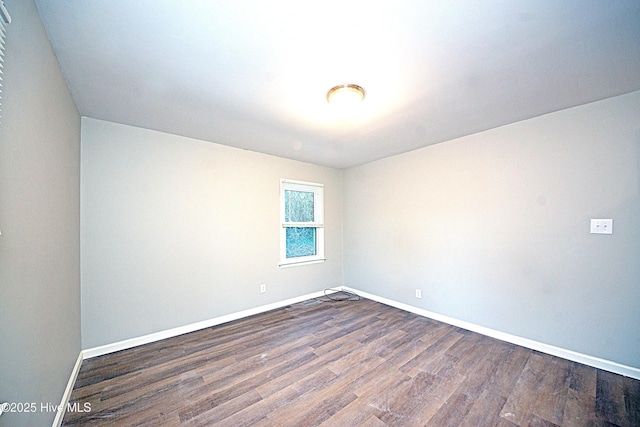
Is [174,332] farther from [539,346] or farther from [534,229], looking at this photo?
[534,229]

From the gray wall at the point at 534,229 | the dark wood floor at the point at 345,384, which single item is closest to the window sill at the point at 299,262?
the dark wood floor at the point at 345,384

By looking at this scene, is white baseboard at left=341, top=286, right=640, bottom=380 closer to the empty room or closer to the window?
the empty room

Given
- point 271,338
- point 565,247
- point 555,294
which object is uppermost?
point 565,247

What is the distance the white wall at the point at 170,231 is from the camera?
2403 mm

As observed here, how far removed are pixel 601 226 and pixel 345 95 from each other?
251cm

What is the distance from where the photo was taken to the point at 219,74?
171 cm

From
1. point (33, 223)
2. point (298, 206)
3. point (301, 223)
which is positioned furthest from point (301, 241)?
point (33, 223)

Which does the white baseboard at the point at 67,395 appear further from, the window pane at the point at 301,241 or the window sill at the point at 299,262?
the window pane at the point at 301,241

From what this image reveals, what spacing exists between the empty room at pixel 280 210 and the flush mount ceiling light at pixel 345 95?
0.02m

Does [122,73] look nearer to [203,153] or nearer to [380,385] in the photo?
[203,153]

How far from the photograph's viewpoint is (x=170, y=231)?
281 cm

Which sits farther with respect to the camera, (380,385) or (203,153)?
(203,153)

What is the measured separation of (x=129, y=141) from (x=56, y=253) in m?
1.44

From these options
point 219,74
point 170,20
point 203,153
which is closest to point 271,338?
point 203,153
